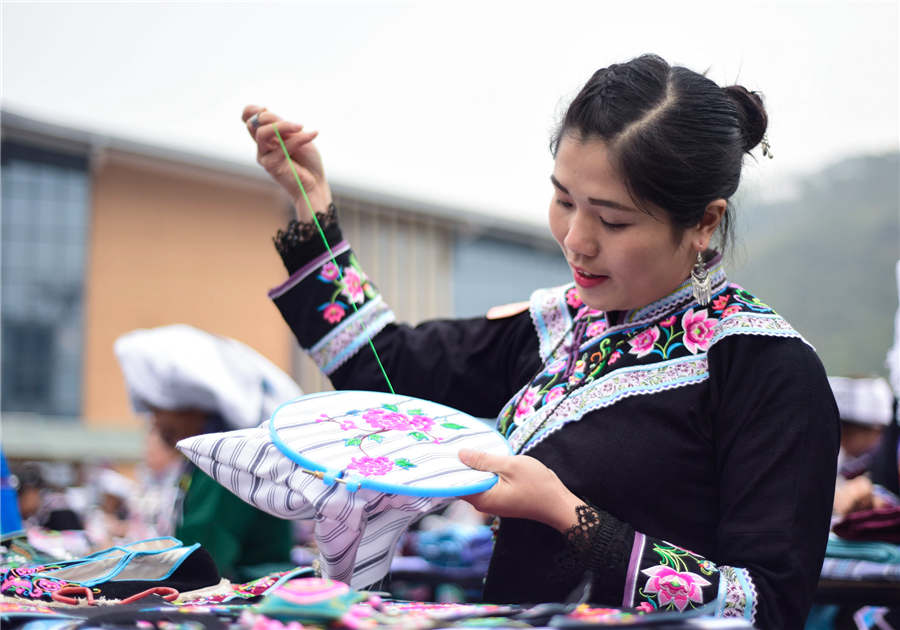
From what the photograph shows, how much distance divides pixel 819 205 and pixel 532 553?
7040 millimetres

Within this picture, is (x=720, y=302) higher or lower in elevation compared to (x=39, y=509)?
higher

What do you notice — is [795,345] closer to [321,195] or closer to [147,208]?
[321,195]

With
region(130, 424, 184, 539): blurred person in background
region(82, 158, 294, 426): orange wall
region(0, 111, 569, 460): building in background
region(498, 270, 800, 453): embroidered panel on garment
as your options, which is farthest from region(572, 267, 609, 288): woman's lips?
region(82, 158, 294, 426): orange wall

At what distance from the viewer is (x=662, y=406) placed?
1.09 metres

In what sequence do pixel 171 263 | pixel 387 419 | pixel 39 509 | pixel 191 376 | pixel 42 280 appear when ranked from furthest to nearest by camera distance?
pixel 171 263, pixel 42 280, pixel 39 509, pixel 191 376, pixel 387 419

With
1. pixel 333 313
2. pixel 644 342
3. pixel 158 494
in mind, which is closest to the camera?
pixel 644 342

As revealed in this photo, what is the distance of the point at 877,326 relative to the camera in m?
4.47

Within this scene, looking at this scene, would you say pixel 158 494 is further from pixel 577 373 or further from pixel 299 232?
pixel 577 373

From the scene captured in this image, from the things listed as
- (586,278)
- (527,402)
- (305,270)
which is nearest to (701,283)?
(586,278)

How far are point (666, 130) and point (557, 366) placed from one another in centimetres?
38

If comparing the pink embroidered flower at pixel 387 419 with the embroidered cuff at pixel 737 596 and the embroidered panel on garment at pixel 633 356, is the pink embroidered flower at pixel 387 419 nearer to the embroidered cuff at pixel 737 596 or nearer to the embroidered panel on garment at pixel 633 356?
the embroidered panel on garment at pixel 633 356

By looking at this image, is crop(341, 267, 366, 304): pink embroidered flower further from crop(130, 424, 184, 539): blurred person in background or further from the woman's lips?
crop(130, 424, 184, 539): blurred person in background

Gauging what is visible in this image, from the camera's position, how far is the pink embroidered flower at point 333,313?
1381mm

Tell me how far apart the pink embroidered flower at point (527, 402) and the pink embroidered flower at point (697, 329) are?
0.23m
